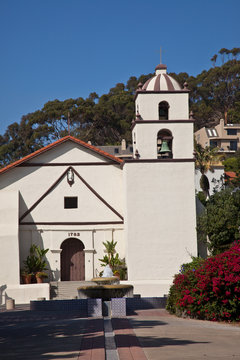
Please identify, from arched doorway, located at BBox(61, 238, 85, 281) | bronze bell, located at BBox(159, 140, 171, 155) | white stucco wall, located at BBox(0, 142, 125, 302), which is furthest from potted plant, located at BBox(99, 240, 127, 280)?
bronze bell, located at BBox(159, 140, 171, 155)

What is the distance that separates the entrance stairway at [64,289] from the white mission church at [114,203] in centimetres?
64

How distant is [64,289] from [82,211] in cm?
390

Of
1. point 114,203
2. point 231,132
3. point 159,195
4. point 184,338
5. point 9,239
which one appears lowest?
point 184,338

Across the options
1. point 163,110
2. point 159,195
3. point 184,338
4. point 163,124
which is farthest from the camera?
point 163,110

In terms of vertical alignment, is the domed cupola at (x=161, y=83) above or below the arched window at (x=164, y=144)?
above

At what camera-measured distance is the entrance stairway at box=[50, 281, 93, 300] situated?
2550cm

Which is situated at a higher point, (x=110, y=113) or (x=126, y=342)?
(x=110, y=113)

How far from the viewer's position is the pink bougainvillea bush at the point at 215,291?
16203 mm

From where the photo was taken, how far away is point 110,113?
66.3m

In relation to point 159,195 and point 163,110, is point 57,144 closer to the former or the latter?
point 163,110

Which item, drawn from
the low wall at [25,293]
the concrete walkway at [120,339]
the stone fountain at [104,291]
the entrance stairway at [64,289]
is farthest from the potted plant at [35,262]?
the concrete walkway at [120,339]

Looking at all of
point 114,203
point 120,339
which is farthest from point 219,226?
point 120,339

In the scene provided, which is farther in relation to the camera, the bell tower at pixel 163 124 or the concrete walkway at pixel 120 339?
the bell tower at pixel 163 124

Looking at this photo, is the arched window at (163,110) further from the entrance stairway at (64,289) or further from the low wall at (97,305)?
the low wall at (97,305)
